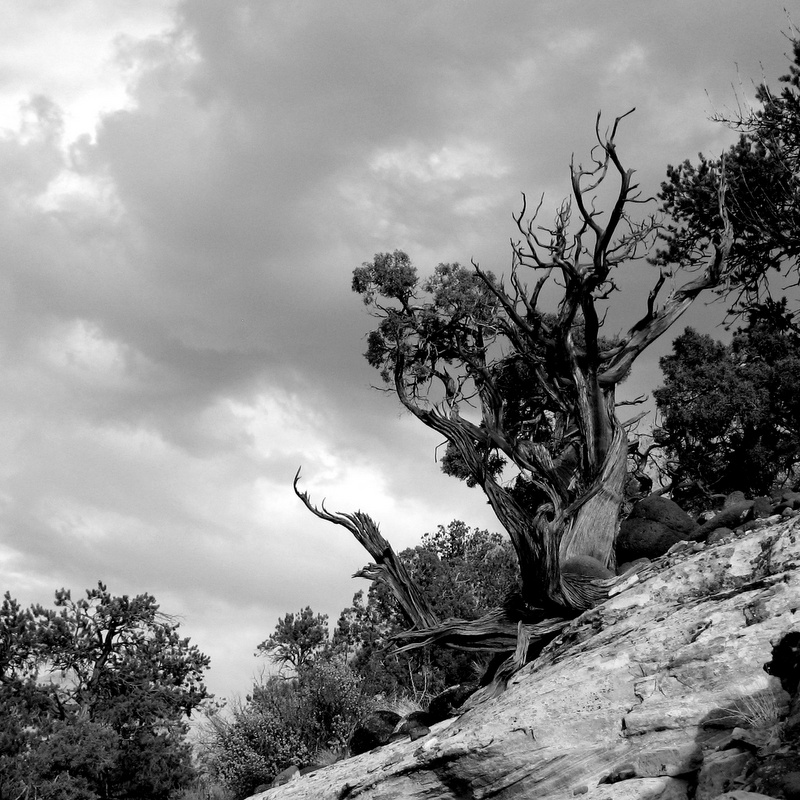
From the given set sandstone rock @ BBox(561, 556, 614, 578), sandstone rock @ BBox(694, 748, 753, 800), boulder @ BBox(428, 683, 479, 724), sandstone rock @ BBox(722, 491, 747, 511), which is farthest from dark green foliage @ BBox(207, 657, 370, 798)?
sandstone rock @ BBox(694, 748, 753, 800)

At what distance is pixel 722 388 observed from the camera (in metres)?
24.6

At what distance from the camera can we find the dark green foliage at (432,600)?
29453 mm

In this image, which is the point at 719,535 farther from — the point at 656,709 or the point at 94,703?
the point at 94,703

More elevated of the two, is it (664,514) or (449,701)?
(664,514)

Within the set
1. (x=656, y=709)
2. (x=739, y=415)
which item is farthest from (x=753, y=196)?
(x=656, y=709)

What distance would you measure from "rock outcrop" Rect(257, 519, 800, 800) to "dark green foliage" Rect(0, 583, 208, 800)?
38.9ft

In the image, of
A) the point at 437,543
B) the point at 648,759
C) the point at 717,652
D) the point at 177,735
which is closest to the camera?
the point at 648,759

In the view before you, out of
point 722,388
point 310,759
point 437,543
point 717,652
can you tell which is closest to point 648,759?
point 717,652

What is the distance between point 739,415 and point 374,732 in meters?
12.5

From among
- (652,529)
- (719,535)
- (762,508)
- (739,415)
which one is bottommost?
(719,535)

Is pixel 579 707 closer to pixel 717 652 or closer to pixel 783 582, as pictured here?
pixel 717 652

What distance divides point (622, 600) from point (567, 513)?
485 cm

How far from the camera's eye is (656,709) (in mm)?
9906

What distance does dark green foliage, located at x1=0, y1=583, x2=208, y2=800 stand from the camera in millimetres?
23719
